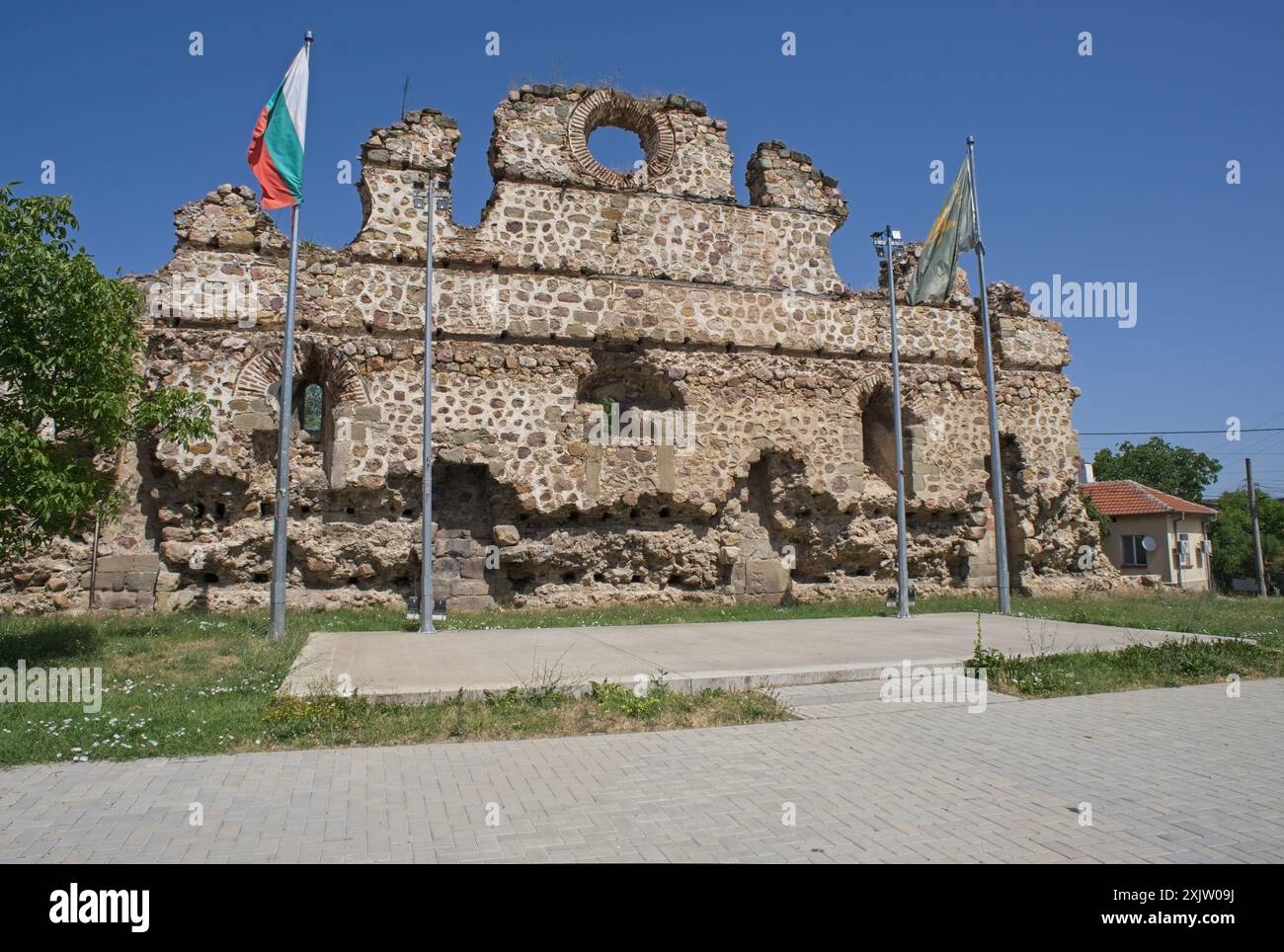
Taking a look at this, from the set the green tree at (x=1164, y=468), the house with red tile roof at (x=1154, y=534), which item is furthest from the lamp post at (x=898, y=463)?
the green tree at (x=1164, y=468)

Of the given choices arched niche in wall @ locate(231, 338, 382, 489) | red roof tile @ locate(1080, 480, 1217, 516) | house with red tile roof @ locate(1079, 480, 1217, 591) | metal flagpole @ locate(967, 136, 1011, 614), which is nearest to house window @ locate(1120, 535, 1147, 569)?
house with red tile roof @ locate(1079, 480, 1217, 591)

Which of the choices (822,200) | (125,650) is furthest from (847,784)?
(822,200)

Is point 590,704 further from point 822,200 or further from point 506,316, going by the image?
point 822,200

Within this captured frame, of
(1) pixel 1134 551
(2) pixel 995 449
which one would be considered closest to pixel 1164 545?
(1) pixel 1134 551

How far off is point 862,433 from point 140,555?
13.1 m

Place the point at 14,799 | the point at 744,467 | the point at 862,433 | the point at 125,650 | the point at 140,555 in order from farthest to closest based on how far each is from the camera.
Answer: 1. the point at 862,433
2. the point at 744,467
3. the point at 140,555
4. the point at 125,650
5. the point at 14,799

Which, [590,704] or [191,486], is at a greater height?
[191,486]

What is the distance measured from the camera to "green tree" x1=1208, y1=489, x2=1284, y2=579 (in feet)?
152

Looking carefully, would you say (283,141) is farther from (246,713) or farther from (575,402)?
(246,713)

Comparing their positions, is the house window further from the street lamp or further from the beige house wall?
the street lamp

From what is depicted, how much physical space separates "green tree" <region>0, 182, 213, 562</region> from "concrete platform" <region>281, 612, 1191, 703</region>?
302 cm

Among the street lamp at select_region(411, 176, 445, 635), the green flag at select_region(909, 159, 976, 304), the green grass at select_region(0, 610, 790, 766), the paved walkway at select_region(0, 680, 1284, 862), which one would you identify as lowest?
the paved walkway at select_region(0, 680, 1284, 862)

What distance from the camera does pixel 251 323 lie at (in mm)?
14156

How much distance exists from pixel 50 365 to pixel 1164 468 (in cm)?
6467
